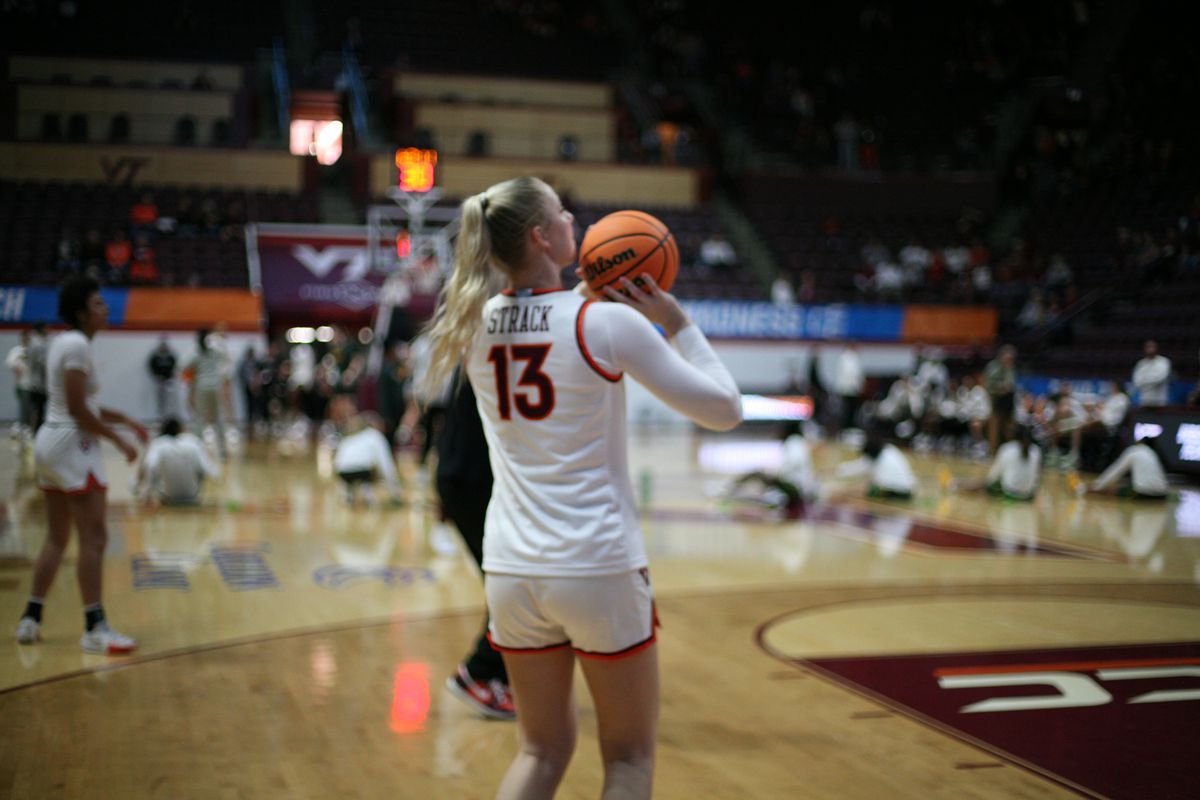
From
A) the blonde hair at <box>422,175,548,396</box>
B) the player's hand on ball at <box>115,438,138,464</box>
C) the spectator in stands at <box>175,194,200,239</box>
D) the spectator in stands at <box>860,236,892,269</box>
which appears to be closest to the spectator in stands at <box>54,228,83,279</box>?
the spectator in stands at <box>175,194,200,239</box>

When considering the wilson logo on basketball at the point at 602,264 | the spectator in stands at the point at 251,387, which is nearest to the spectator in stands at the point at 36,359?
the wilson logo on basketball at the point at 602,264

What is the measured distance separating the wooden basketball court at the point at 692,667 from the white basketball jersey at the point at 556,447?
1.56m

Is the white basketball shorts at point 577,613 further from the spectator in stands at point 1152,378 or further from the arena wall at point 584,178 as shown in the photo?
the arena wall at point 584,178

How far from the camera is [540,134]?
24.7 metres

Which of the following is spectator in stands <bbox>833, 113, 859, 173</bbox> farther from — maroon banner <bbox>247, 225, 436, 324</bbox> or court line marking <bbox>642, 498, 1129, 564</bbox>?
court line marking <bbox>642, 498, 1129, 564</bbox>

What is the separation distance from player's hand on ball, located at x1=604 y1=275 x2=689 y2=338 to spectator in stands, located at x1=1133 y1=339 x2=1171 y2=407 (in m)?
13.8

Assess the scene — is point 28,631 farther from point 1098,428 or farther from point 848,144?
point 848,144

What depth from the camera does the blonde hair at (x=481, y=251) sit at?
2.58 metres

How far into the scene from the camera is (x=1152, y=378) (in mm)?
14625

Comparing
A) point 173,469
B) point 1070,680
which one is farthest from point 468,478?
point 173,469

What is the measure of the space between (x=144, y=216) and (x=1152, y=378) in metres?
12.2

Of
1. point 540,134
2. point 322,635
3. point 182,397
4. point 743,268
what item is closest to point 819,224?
point 743,268

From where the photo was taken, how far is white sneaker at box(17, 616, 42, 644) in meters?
5.42

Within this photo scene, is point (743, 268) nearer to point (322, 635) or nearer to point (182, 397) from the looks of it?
point (182, 397)
